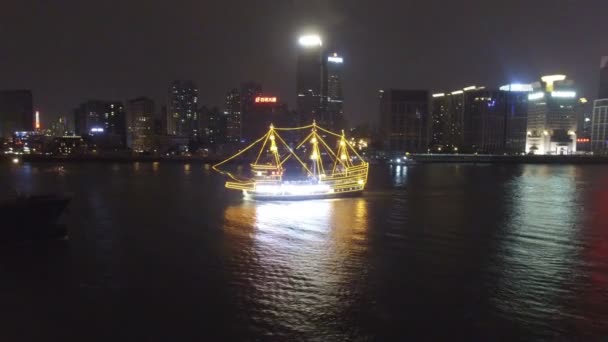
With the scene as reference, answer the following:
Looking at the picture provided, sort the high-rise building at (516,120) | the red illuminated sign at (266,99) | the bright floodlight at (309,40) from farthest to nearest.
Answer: the high-rise building at (516,120)
the red illuminated sign at (266,99)
the bright floodlight at (309,40)

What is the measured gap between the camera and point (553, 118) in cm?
14562

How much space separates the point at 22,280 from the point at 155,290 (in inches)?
197

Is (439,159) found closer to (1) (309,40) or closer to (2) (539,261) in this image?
(1) (309,40)

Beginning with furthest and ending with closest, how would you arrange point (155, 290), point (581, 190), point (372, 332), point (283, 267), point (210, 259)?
point (581, 190) → point (210, 259) → point (283, 267) → point (155, 290) → point (372, 332)

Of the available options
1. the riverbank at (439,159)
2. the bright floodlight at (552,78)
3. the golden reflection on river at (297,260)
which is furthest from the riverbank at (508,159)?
the golden reflection on river at (297,260)

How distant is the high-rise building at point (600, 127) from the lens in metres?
152

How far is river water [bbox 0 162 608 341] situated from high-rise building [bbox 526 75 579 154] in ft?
415

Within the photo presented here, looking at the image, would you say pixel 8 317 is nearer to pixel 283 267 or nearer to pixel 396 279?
pixel 283 267

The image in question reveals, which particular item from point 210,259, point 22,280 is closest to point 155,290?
point 210,259

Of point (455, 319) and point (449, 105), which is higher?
point (449, 105)

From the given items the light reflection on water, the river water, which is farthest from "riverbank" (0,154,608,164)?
the river water

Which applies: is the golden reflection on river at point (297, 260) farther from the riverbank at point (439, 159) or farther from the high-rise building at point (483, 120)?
the high-rise building at point (483, 120)

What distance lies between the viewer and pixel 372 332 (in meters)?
11.6

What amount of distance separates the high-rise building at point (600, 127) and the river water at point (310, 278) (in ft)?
478
